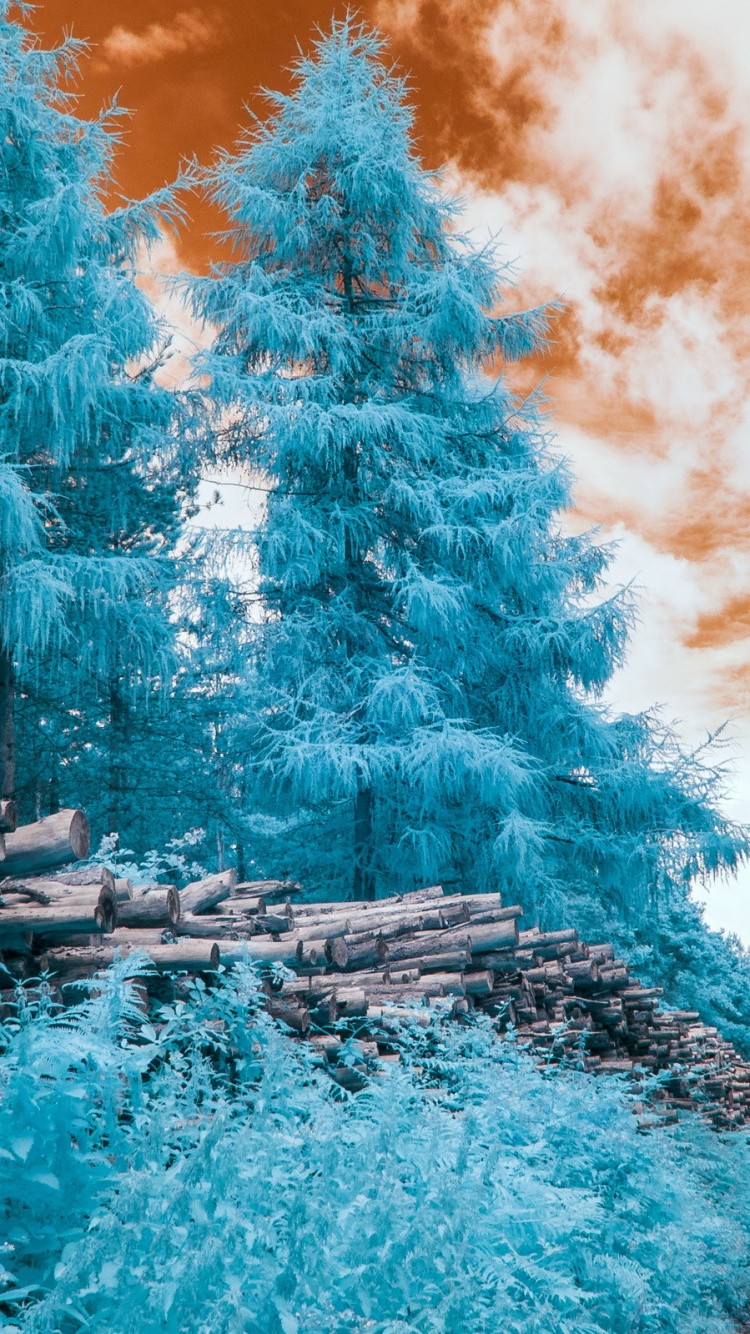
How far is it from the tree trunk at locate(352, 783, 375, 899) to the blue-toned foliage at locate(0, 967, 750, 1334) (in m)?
7.09

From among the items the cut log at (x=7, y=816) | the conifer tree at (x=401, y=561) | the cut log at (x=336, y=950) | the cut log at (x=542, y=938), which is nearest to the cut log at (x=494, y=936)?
the cut log at (x=542, y=938)

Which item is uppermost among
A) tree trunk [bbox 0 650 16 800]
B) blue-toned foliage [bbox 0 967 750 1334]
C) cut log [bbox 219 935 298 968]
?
tree trunk [bbox 0 650 16 800]

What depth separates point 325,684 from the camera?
12.4 metres

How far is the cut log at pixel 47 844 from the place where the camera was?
16.0 ft

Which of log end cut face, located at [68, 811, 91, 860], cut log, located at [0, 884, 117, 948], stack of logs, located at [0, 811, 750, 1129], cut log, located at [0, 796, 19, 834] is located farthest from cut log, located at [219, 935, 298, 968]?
cut log, located at [0, 796, 19, 834]

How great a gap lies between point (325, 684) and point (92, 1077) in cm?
928

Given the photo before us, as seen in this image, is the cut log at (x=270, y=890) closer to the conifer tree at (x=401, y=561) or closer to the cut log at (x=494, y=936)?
the cut log at (x=494, y=936)

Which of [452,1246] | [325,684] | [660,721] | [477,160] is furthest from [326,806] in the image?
[477,160]

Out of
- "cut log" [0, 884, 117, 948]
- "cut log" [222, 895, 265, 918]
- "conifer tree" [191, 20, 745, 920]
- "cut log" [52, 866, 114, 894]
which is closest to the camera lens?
"cut log" [0, 884, 117, 948]

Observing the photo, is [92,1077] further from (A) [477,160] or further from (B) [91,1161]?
(A) [477,160]

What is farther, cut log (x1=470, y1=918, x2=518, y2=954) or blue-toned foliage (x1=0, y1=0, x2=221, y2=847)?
blue-toned foliage (x1=0, y1=0, x2=221, y2=847)

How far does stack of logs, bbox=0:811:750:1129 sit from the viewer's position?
5.20 metres

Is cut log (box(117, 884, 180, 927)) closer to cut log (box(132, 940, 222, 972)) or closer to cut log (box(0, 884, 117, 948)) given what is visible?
cut log (box(132, 940, 222, 972))

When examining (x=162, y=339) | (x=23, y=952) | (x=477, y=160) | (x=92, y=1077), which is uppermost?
(x=477, y=160)
